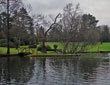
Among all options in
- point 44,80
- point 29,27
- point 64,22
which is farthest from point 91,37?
point 44,80

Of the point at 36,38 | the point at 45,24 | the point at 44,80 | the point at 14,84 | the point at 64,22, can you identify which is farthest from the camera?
the point at 36,38

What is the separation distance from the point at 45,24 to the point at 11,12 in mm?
10384

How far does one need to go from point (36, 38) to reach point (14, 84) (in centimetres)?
4977

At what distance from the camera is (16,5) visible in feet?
162

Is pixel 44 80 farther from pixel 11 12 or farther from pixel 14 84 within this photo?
pixel 11 12

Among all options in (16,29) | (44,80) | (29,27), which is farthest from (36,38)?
(44,80)

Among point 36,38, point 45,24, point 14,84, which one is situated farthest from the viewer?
point 36,38

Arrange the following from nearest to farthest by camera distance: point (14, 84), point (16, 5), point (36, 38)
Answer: point (14, 84) → point (16, 5) → point (36, 38)

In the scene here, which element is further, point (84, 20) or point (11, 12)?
point (84, 20)

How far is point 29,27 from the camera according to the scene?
67.9 metres

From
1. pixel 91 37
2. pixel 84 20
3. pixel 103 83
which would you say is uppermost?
pixel 84 20

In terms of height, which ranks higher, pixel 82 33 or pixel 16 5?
pixel 16 5

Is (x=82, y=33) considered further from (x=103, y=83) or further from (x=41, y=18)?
(x=103, y=83)

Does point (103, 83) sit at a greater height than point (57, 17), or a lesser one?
lesser
